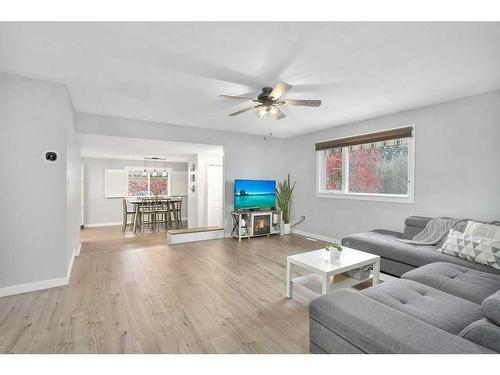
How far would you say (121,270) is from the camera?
329 cm

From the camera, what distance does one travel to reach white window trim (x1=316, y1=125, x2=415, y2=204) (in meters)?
3.72

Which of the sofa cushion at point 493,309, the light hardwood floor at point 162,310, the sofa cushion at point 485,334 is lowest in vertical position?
the light hardwood floor at point 162,310

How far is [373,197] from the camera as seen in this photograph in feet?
13.9

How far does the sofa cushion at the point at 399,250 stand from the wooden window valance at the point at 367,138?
1.56 m

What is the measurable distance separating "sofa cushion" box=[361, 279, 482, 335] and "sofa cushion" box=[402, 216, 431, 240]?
181 centimetres

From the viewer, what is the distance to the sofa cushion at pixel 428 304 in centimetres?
139

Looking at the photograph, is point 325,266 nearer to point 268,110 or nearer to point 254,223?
point 268,110

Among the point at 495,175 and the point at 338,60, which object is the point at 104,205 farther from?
the point at 495,175

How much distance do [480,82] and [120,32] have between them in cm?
368

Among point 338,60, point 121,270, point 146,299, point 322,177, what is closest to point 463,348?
point 338,60

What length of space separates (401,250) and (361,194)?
1.75 metres

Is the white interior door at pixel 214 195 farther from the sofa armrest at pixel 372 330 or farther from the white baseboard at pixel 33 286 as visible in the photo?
the sofa armrest at pixel 372 330

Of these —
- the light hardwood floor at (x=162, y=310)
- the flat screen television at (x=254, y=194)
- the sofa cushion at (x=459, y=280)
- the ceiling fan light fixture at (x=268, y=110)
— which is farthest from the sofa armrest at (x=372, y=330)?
the flat screen television at (x=254, y=194)

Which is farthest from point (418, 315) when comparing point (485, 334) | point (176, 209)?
point (176, 209)
